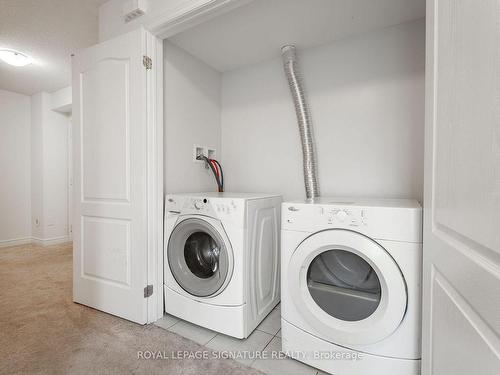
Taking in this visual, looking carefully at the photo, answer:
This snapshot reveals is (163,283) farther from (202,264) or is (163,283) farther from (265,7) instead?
(265,7)

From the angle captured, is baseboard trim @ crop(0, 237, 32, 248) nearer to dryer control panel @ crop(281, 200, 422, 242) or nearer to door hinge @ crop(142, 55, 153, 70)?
door hinge @ crop(142, 55, 153, 70)

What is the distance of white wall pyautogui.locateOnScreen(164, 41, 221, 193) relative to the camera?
1.93m

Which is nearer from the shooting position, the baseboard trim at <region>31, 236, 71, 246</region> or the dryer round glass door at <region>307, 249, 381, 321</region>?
the dryer round glass door at <region>307, 249, 381, 321</region>

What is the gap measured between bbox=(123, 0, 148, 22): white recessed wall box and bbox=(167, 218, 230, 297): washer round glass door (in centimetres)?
144

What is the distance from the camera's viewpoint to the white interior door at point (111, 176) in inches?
64.9

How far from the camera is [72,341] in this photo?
147cm

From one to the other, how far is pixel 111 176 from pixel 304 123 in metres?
1.51

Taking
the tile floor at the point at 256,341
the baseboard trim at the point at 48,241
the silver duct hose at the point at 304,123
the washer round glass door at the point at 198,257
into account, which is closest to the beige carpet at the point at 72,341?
the tile floor at the point at 256,341

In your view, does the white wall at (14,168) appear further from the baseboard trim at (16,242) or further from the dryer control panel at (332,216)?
the dryer control panel at (332,216)

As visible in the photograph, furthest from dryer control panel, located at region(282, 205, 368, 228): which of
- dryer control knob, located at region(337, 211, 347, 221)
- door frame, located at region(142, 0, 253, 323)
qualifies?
door frame, located at region(142, 0, 253, 323)

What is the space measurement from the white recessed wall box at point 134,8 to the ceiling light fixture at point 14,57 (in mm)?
1706

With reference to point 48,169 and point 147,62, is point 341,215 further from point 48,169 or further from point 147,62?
point 48,169

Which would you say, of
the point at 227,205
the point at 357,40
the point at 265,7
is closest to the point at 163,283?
the point at 227,205

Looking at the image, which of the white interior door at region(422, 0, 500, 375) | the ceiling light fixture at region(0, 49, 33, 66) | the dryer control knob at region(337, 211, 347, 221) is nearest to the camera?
the white interior door at region(422, 0, 500, 375)
